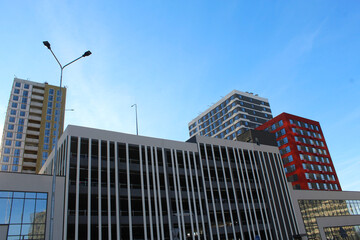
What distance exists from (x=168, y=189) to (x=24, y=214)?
74.4 ft

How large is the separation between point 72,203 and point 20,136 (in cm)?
7250

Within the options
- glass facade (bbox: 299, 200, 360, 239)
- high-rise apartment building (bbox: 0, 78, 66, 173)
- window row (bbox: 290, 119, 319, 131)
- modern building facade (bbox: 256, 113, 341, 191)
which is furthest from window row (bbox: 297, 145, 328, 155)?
high-rise apartment building (bbox: 0, 78, 66, 173)

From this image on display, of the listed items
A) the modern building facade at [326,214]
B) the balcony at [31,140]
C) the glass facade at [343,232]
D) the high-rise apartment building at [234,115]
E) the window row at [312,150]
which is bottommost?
the glass facade at [343,232]

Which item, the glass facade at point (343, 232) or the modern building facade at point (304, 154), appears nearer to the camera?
the glass facade at point (343, 232)

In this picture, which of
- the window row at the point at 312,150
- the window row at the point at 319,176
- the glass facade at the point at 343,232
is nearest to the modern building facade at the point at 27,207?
the glass facade at the point at 343,232

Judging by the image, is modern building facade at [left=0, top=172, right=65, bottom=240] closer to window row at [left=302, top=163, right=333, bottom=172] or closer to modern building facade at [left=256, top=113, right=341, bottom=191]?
modern building facade at [left=256, top=113, right=341, bottom=191]

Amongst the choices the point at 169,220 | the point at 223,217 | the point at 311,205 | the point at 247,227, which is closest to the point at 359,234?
the point at 311,205

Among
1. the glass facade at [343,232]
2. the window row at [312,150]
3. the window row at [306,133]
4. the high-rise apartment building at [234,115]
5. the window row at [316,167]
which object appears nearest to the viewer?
the glass facade at [343,232]

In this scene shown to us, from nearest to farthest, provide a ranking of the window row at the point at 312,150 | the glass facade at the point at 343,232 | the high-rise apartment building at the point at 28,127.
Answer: the glass facade at the point at 343,232 → the window row at the point at 312,150 → the high-rise apartment building at the point at 28,127

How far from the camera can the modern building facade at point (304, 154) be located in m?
90.2

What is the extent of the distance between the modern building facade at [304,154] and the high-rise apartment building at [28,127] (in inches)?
2919

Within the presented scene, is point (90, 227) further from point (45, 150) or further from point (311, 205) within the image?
point (45, 150)

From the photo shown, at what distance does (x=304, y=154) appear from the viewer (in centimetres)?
9400

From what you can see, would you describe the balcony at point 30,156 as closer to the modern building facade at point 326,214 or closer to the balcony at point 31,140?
the balcony at point 31,140
